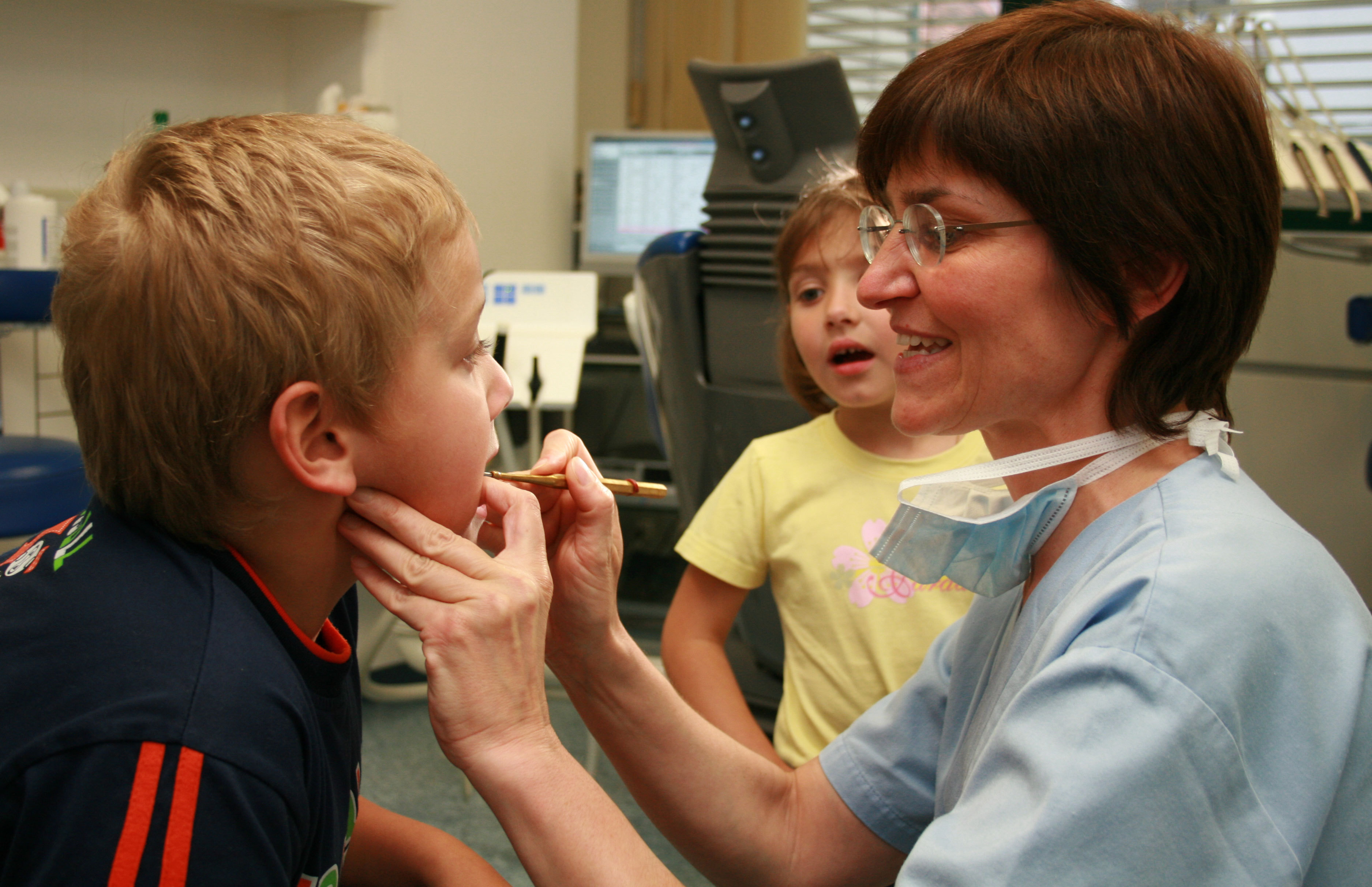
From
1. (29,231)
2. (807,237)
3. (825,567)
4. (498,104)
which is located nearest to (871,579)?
(825,567)

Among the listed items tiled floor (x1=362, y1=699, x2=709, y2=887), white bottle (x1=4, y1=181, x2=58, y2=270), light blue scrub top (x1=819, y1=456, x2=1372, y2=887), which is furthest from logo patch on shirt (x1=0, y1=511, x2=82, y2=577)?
white bottle (x1=4, y1=181, x2=58, y2=270)

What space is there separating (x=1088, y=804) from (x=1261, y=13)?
2916 mm

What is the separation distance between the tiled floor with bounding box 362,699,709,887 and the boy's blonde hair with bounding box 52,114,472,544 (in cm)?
136

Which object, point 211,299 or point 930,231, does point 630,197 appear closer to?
point 930,231

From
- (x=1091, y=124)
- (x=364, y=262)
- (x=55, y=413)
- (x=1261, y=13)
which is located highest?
(x=1261, y=13)

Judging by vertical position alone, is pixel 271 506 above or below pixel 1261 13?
below

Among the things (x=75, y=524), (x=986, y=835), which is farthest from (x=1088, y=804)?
(x=75, y=524)

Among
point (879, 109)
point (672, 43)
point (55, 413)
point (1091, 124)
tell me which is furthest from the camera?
point (672, 43)

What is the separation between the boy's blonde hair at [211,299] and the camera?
2.01ft

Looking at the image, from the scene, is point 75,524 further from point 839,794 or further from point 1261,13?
point 1261,13

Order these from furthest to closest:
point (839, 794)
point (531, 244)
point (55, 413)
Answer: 1. point (531, 244)
2. point (55, 413)
3. point (839, 794)

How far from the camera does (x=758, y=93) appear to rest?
57.2 inches

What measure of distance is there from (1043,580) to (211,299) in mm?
618

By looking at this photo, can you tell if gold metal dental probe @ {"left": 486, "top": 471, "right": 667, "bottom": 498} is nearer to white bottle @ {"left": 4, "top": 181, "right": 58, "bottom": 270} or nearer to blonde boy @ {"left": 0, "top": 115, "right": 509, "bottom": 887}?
blonde boy @ {"left": 0, "top": 115, "right": 509, "bottom": 887}
